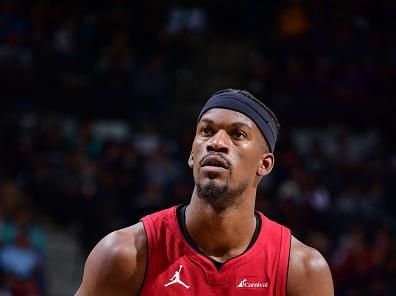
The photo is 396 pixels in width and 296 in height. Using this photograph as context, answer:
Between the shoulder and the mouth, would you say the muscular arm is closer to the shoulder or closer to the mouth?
the mouth

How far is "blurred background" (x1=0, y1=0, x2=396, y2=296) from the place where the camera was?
9.48 m

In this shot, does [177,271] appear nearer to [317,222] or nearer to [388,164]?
[317,222]

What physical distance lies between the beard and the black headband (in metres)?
0.30

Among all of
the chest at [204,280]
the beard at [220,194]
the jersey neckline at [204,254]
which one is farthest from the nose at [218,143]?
the chest at [204,280]

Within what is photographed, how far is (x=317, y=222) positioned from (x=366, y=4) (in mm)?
4331

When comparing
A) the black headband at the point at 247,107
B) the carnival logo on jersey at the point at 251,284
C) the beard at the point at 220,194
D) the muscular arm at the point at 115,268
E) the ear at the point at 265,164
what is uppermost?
the black headband at the point at 247,107

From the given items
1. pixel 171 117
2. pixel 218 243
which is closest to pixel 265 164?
pixel 218 243

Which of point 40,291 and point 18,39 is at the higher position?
point 18,39

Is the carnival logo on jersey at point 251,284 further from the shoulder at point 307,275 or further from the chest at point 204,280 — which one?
the shoulder at point 307,275

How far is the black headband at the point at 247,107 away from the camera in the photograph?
396 cm

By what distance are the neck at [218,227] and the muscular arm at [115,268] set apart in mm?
271

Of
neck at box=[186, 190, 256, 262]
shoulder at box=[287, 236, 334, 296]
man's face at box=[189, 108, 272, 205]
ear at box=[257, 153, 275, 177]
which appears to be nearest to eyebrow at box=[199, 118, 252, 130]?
man's face at box=[189, 108, 272, 205]

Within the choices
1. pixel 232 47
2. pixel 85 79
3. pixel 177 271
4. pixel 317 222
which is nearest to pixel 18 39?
pixel 85 79

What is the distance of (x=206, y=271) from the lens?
379 cm
